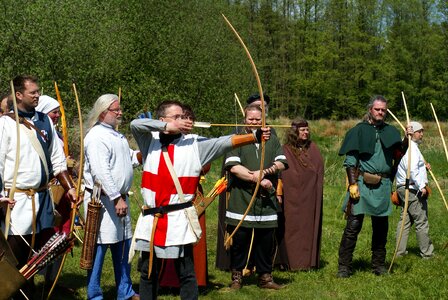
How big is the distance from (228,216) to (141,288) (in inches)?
66.6

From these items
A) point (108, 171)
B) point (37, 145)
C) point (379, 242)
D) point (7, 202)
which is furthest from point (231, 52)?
point (7, 202)

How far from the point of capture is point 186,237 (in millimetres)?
4562

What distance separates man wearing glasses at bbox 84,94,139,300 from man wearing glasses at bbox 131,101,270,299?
611 mm

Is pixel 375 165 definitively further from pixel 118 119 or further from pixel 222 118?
pixel 222 118

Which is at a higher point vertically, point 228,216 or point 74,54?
point 74,54

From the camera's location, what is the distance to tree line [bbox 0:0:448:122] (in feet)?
66.0

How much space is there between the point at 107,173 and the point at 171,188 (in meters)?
0.81

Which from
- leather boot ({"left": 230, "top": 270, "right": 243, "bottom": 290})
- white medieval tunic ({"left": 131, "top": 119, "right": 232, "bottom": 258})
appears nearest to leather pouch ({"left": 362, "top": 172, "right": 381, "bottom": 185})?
leather boot ({"left": 230, "top": 270, "right": 243, "bottom": 290})

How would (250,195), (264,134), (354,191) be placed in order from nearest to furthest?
(264,134), (250,195), (354,191)

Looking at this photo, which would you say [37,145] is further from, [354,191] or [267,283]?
[354,191]

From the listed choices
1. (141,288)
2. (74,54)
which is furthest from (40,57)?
(141,288)

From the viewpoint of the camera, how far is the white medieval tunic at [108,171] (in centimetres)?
518

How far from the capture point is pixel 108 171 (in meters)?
5.19

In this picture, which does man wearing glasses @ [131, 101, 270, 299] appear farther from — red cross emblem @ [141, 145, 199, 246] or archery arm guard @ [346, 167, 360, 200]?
archery arm guard @ [346, 167, 360, 200]
